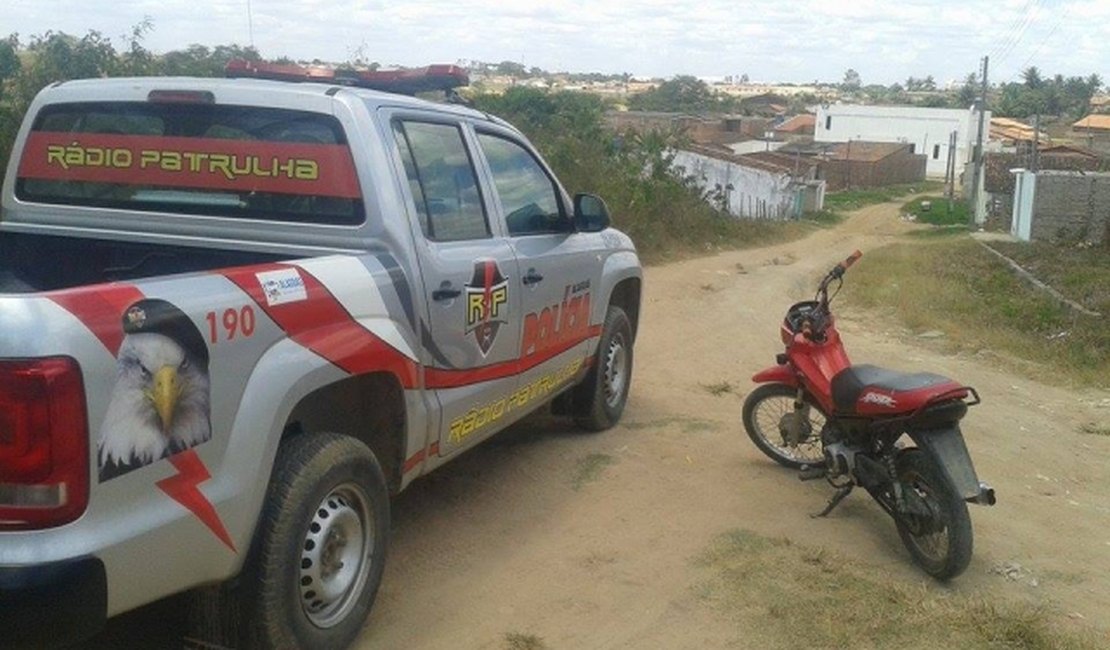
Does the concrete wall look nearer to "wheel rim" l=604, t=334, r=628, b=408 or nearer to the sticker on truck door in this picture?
"wheel rim" l=604, t=334, r=628, b=408

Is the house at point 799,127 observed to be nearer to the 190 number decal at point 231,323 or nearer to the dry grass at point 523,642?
the dry grass at point 523,642

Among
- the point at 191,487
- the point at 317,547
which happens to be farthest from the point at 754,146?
the point at 191,487

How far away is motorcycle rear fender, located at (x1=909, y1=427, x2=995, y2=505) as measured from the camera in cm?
472

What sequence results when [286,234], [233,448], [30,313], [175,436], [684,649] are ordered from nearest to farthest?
[30,313], [175,436], [233,448], [684,649], [286,234]

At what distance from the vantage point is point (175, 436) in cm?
295

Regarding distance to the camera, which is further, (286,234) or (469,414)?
(469,414)

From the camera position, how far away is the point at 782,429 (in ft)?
20.0

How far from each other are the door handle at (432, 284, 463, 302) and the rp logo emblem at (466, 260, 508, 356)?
4.6 inches

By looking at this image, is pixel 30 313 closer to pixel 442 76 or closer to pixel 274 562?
pixel 274 562

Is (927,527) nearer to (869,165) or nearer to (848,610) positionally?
(848,610)

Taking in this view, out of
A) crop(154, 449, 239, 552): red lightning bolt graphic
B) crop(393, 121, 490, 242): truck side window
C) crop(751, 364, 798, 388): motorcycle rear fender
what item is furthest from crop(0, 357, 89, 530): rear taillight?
crop(751, 364, 798, 388): motorcycle rear fender

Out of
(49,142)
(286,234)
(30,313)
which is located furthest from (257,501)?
(49,142)

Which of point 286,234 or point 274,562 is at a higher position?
point 286,234

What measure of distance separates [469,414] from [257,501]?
61.0 inches
